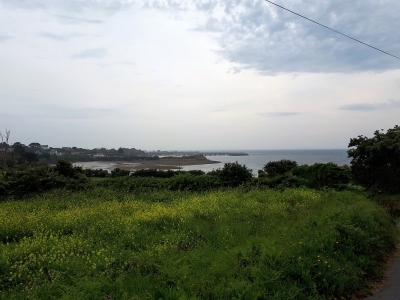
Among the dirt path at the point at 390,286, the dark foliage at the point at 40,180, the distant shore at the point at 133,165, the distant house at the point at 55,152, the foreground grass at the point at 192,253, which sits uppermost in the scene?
the distant house at the point at 55,152

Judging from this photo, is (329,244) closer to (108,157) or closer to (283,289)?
(283,289)

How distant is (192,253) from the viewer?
6105mm

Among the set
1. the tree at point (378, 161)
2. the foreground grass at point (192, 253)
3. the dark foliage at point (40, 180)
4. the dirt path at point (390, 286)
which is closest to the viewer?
the foreground grass at point (192, 253)

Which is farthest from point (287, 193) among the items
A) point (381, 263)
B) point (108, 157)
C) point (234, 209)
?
point (108, 157)

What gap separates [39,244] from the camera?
685 centimetres

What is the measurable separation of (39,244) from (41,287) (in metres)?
2.46

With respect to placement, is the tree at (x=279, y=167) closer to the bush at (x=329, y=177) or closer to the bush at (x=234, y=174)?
the bush at (x=329, y=177)

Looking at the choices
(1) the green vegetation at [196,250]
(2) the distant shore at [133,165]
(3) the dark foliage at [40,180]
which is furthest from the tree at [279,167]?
(3) the dark foliage at [40,180]

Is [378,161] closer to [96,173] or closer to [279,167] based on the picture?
[279,167]

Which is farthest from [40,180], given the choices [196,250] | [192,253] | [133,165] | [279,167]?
[133,165]

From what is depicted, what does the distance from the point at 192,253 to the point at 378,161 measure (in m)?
12.5

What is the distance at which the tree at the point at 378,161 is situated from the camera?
14.5m

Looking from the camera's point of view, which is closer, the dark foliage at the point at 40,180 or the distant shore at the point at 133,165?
the dark foliage at the point at 40,180

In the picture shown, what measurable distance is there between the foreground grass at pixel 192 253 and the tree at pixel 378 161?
20.6ft
